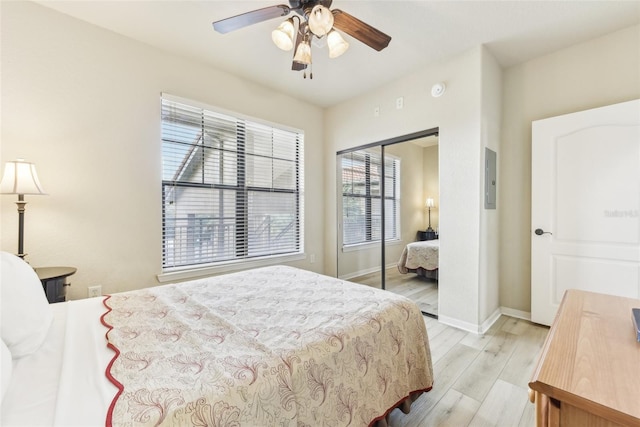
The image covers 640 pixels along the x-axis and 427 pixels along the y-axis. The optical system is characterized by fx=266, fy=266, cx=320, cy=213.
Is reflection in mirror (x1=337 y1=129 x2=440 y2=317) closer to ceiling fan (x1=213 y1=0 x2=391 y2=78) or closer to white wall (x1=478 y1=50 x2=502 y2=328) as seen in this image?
white wall (x1=478 y1=50 x2=502 y2=328)

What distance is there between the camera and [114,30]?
227cm

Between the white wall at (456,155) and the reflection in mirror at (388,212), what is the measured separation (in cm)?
16

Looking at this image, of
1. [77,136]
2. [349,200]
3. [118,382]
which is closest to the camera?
[118,382]

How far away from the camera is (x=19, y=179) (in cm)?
171

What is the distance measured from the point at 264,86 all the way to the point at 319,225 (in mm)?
1952

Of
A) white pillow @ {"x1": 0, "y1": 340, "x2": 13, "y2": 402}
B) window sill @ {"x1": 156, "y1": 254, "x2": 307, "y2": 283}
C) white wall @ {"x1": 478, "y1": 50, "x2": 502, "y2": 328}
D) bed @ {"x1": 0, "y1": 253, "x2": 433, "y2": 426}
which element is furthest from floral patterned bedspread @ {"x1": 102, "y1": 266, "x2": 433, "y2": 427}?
white wall @ {"x1": 478, "y1": 50, "x2": 502, "y2": 328}

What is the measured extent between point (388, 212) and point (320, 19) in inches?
87.4

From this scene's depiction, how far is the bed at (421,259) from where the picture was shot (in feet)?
9.58

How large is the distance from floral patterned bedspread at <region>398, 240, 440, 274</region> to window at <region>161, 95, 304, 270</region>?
4.55 feet

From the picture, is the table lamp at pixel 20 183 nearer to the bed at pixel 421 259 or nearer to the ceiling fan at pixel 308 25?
the ceiling fan at pixel 308 25

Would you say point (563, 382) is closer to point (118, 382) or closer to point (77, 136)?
point (118, 382)

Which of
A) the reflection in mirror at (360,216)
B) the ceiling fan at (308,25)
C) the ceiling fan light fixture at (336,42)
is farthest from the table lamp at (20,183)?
the reflection in mirror at (360,216)

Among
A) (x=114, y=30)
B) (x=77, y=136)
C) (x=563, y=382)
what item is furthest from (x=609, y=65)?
(x=77, y=136)

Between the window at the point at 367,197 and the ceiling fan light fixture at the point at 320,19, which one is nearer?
the ceiling fan light fixture at the point at 320,19
